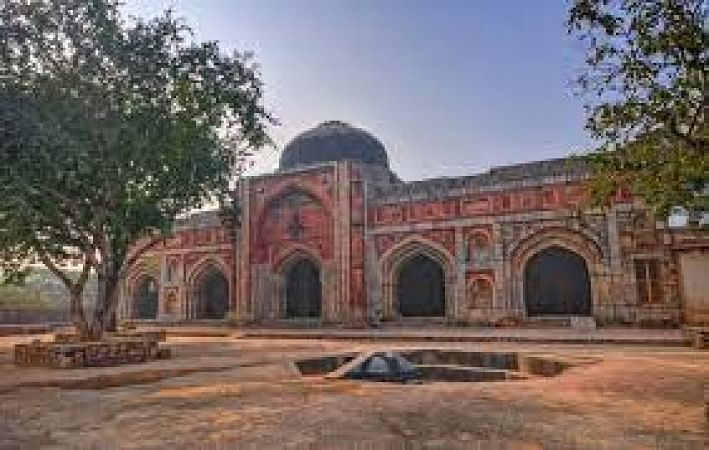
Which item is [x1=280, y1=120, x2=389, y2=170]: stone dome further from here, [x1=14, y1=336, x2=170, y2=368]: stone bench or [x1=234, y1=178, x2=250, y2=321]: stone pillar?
[x1=14, y1=336, x2=170, y2=368]: stone bench

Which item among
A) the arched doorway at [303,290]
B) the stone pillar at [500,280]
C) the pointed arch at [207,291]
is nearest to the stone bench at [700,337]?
the stone pillar at [500,280]

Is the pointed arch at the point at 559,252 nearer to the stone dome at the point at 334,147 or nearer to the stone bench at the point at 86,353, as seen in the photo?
the stone dome at the point at 334,147

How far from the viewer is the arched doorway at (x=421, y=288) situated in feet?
71.2

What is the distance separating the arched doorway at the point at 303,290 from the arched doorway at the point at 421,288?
4038 mm

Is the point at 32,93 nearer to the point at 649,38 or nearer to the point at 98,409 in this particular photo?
the point at 98,409

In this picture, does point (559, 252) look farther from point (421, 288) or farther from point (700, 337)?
point (700, 337)

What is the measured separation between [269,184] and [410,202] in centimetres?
690

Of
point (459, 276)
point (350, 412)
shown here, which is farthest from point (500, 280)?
point (350, 412)

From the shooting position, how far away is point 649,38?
20.7 ft

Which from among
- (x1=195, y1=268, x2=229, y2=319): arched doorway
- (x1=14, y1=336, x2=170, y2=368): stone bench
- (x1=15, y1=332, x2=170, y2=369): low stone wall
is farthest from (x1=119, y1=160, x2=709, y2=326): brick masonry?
(x1=14, y1=336, x2=170, y2=368): stone bench

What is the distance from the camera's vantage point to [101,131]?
1015 centimetres

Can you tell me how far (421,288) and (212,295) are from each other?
11.6m

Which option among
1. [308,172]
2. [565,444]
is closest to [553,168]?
[308,172]

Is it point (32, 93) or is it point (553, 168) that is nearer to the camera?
point (32, 93)
